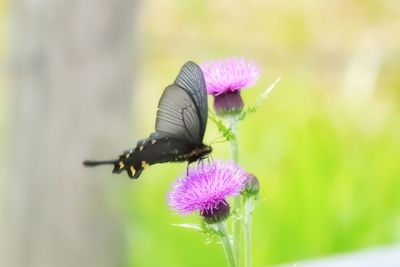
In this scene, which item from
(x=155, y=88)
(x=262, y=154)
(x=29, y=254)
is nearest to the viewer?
(x=29, y=254)

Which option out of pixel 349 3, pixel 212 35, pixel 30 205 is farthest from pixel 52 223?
pixel 349 3

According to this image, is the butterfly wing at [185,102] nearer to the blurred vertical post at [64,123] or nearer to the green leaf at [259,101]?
the green leaf at [259,101]

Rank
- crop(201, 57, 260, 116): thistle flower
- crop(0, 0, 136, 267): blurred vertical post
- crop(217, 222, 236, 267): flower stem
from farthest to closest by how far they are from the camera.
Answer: crop(0, 0, 136, 267): blurred vertical post → crop(201, 57, 260, 116): thistle flower → crop(217, 222, 236, 267): flower stem

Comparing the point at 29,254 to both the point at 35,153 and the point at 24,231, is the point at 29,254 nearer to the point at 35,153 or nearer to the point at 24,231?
the point at 24,231

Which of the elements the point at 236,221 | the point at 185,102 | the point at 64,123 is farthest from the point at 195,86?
the point at 64,123

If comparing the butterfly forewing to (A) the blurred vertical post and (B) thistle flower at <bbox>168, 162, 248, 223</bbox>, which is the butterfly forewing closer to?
(B) thistle flower at <bbox>168, 162, 248, 223</bbox>

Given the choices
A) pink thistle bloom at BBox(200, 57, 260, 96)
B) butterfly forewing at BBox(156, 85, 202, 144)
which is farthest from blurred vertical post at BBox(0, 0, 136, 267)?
butterfly forewing at BBox(156, 85, 202, 144)
